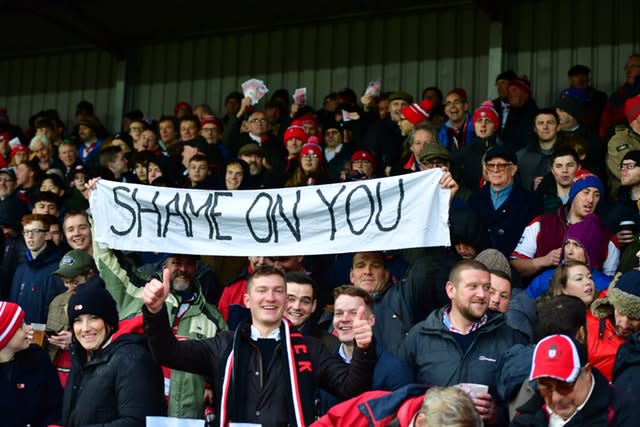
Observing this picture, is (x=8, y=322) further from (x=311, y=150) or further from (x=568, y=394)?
(x=311, y=150)

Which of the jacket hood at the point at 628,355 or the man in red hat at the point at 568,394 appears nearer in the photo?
the man in red hat at the point at 568,394

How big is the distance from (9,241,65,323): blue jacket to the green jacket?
4.43 ft

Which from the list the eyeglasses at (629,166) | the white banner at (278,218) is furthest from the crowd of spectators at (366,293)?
the white banner at (278,218)

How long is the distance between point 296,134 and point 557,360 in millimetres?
7003

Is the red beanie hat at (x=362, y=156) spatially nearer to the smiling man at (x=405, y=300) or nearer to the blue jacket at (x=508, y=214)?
the blue jacket at (x=508, y=214)

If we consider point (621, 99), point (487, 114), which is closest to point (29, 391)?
point (487, 114)

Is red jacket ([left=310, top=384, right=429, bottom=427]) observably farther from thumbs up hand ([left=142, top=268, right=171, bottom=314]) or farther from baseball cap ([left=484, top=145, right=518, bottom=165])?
baseball cap ([left=484, top=145, right=518, bottom=165])

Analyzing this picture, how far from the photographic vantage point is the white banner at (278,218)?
706cm

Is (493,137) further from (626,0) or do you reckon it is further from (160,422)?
(160,422)

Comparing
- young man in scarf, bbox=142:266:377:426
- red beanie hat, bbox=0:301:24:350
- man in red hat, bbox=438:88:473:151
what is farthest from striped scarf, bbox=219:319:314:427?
man in red hat, bbox=438:88:473:151

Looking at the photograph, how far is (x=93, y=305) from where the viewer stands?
5.86 m

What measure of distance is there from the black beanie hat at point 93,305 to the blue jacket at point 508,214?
3427mm

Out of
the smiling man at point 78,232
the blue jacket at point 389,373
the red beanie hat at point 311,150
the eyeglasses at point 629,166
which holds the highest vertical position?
the red beanie hat at point 311,150

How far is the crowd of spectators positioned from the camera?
17.5ft
